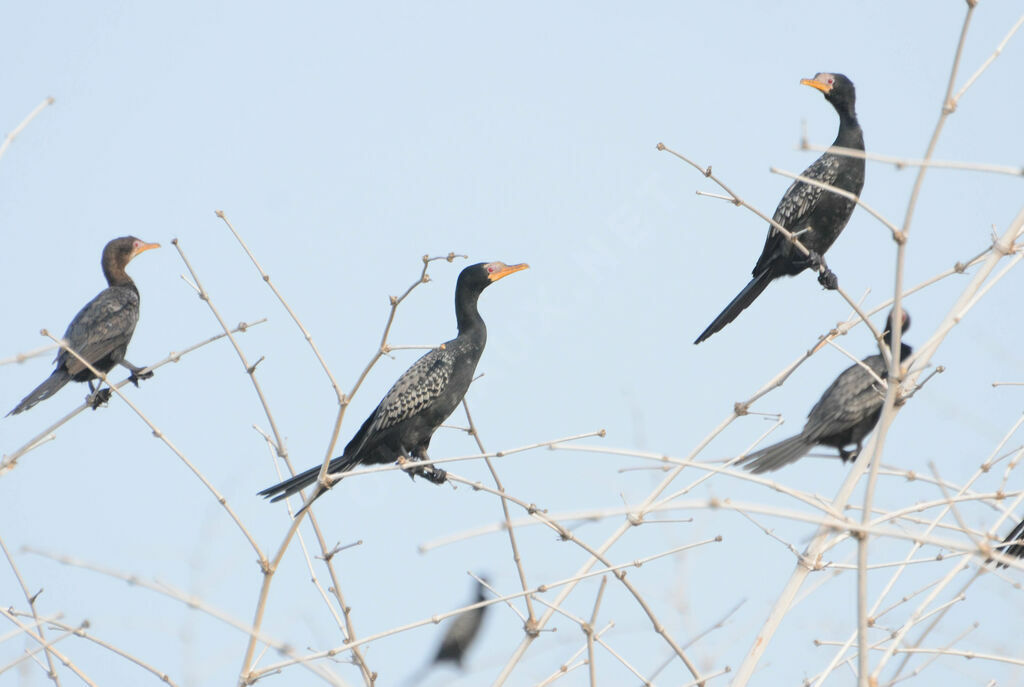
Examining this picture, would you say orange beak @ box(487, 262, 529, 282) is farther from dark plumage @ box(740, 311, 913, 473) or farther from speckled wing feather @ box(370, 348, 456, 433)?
dark plumage @ box(740, 311, 913, 473)

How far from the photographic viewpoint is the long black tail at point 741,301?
551cm

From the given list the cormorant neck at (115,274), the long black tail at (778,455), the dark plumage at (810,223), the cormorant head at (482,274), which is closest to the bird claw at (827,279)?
the dark plumage at (810,223)

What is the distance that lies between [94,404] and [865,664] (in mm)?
5370

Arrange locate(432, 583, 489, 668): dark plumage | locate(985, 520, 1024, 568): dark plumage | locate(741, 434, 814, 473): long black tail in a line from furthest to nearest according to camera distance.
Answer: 1. locate(432, 583, 489, 668): dark plumage
2. locate(741, 434, 814, 473): long black tail
3. locate(985, 520, 1024, 568): dark plumage

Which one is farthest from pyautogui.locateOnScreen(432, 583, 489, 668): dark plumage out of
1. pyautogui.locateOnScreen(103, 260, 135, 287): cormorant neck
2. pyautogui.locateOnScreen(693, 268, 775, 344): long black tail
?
pyautogui.locateOnScreen(693, 268, 775, 344): long black tail

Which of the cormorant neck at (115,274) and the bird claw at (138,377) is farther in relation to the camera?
the cormorant neck at (115,274)

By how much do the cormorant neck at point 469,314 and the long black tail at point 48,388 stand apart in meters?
2.34

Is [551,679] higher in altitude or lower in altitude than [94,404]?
lower

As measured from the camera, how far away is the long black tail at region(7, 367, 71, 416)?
20.8ft

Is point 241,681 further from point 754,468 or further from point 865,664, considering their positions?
point 754,468

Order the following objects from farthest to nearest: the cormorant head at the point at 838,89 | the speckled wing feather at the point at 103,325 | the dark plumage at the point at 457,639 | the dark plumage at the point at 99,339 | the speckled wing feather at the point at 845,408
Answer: the dark plumage at the point at 457,639
the speckled wing feather at the point at 103,325
the dark plumage at the point at 99,339
the cormorant head at the point at 838,89
the speckled wing feather at the point at 845,408

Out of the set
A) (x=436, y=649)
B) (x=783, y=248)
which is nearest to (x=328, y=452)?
(x=783, y=248)

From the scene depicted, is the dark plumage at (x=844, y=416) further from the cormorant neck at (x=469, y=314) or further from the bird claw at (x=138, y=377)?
the bird claw at (x=138, y=377)

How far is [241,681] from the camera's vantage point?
346 cm
